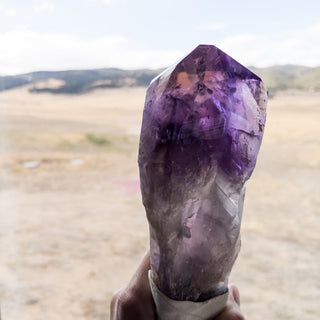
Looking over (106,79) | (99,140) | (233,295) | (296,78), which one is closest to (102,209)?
(99,140)

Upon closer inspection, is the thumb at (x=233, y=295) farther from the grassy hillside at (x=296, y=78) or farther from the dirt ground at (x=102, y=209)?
the grassy hillside at (x=296, y=78)

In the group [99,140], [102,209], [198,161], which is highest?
[198,161]

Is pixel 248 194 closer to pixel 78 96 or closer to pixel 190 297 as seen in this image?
pixel 78 96

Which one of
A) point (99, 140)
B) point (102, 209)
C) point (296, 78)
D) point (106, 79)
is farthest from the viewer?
point (99, 140)

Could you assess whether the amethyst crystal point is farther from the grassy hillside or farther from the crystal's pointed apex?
the grassy hillside

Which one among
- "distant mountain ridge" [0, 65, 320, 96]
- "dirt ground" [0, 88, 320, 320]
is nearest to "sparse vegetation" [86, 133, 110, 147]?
"dirt ground" [0, 88, 320, 320]

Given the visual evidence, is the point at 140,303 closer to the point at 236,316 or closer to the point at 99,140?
the point at 236,316
